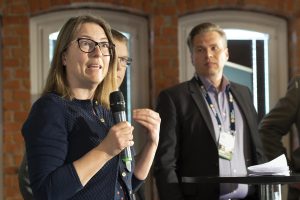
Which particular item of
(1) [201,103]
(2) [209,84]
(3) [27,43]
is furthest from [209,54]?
(3) [27,43]

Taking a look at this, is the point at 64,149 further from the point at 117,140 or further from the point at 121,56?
the point at 121,56

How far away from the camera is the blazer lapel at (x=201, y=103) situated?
3627 millimetres

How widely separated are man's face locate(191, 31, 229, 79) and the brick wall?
3.61 ft

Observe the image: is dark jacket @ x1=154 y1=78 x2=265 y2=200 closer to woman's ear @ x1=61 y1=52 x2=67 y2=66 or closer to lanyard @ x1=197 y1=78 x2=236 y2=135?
lanyard @ x1=197 y1=78 x2=236 y2=135

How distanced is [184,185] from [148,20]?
1.94 meters

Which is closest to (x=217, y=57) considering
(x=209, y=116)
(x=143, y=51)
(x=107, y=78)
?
(x=209, y=116)

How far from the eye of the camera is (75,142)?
192 centimetres

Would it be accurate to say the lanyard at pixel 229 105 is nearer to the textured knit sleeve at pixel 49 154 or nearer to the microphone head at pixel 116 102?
the microphone head at pixel 116 102

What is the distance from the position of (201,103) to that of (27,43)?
1807 millimetres

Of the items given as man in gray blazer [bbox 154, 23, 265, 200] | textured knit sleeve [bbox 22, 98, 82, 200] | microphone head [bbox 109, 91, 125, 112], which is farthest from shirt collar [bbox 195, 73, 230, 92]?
textured knit sleeve [bbox 22, 98, 82, 200]

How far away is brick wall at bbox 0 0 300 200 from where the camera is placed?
189 inches

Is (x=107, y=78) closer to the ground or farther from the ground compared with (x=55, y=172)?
farther from the ground

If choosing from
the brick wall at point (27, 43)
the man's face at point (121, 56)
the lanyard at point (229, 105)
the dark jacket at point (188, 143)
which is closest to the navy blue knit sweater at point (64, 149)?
the man's face at point (121, 56)

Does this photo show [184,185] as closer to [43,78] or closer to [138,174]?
[138,174]
